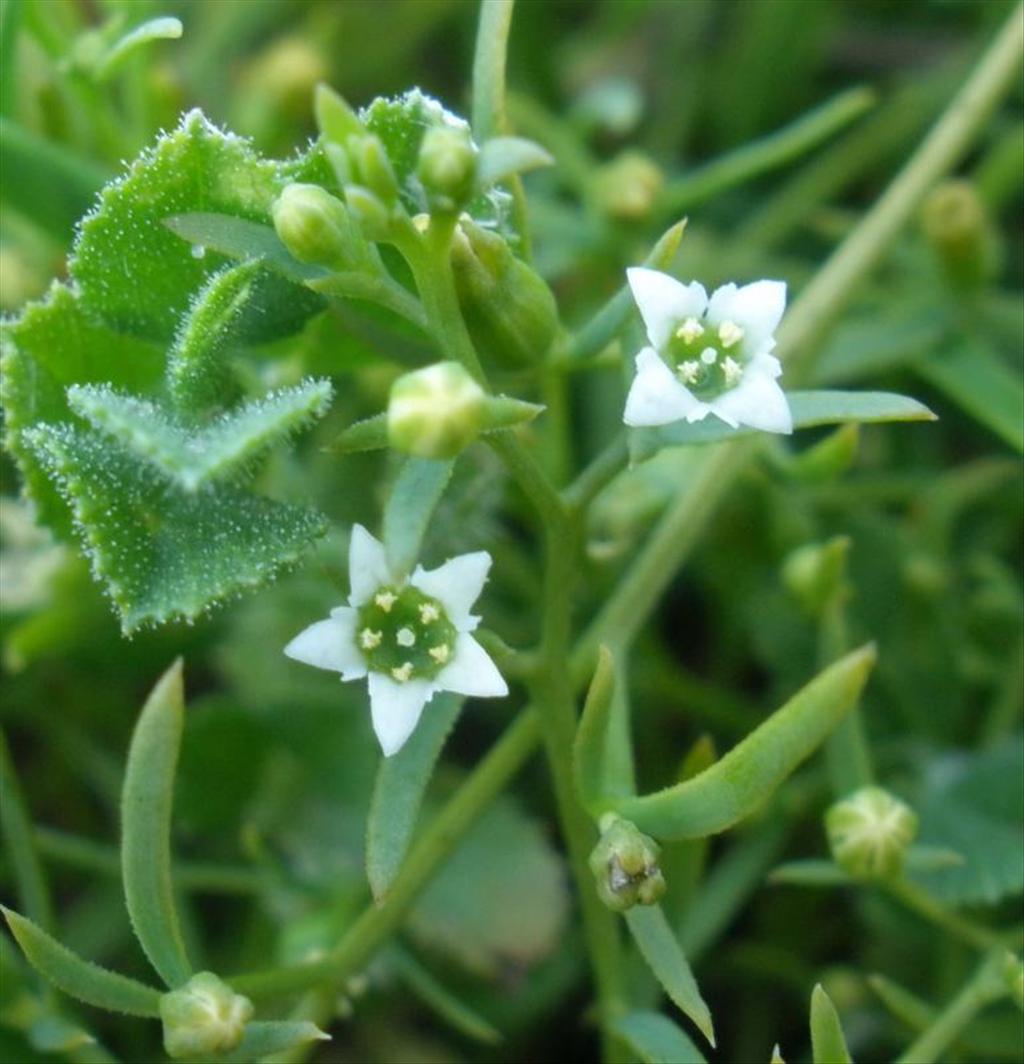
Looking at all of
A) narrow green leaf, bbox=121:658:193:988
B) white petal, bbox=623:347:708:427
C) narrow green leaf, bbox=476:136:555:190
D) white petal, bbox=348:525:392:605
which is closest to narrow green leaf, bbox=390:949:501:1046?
narrow green leaf, bbox=121:658:193:988

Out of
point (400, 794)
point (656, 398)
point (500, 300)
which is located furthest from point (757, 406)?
point (400, 794)

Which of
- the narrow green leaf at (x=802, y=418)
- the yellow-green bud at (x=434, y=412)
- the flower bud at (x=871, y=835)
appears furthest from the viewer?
the flower bud at (x=871, y=835)

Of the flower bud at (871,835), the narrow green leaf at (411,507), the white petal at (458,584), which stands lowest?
the flower bud at (871,835)

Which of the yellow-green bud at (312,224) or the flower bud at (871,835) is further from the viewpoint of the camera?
the flower bud at (871,835)

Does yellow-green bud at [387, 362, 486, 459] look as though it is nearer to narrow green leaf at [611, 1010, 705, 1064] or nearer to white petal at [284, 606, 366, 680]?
white petal at [284, 606, 366, 680]

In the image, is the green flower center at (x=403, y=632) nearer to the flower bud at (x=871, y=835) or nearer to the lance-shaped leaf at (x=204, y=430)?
the lance-shaped leaf at (x=204, y=430)

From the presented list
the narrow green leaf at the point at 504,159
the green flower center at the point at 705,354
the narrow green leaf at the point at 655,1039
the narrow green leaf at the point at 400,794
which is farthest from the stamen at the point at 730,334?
the narrow green leaf at the point at 655,1039

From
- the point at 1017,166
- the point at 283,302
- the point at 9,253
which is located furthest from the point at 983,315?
the point at 9,253
